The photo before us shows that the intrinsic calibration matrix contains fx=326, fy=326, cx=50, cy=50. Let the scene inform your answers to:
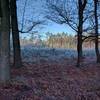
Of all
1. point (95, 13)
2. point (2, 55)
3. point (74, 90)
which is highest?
point (95, 13)

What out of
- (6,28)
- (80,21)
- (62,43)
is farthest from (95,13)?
(62,43)

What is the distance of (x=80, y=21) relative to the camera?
76.5 feet

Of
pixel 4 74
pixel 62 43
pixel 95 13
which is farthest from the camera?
pixel 62 43

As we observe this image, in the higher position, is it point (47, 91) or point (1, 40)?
point (1, 40)

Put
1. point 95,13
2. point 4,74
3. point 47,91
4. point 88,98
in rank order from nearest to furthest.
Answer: point 88,98 → point 47,91 → point 4,74 → point 95,13

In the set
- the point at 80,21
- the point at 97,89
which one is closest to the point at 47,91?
the point at 97,89

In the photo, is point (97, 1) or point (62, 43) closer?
point (97, 1)

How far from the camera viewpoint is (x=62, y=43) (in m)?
110

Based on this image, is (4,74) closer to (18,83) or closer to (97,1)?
(18,83)

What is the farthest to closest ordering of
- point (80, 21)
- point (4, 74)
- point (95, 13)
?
1. point (95, 13)
2. point (80, 21)
3. point (4, 74)

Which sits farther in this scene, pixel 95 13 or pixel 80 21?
pixel 95 13

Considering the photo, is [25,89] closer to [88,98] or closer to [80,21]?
[88,98]

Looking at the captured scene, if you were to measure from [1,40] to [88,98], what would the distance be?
5469mm

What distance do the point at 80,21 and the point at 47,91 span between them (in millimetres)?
12470
